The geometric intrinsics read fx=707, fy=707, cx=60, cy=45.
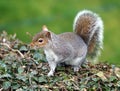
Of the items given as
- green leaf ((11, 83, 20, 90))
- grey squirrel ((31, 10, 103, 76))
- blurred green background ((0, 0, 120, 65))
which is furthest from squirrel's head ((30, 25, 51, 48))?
blurred green background ((0, 0, 120, 65))

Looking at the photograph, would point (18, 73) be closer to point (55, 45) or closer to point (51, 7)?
point (55, 45)

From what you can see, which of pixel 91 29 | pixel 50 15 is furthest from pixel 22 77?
pixel 50 15

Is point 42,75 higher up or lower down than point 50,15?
lower down

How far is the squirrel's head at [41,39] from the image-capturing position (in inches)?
242

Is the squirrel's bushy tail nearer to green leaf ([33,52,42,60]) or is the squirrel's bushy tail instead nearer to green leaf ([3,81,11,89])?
green leaf ([33,52,42,60])

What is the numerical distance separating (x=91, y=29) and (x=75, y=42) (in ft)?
1.51

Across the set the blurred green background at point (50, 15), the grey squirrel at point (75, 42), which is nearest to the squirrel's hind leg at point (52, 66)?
the grey squirrel at point (75, 42)

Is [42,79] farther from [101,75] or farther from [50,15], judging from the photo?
[50,15]

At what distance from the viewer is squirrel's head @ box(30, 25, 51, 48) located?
614 cm

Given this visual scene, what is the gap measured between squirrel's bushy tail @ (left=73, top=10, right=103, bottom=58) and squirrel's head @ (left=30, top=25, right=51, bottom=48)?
64 centimetres

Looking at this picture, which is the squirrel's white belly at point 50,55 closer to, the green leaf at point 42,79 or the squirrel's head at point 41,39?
the squirrel's head at point 41,39

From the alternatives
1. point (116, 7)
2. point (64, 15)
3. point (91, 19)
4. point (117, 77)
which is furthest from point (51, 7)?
point (117, 77)

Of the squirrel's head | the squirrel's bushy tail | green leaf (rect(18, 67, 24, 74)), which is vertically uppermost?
the squirrel's bushy tail

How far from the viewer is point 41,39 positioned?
6.18m
